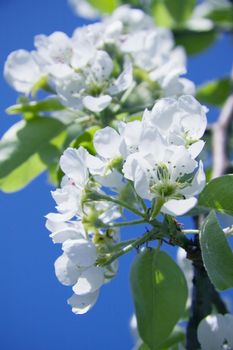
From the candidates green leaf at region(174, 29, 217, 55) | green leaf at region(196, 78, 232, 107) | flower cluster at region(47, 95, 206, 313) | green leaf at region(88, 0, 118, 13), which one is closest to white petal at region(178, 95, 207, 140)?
flower cluster at region(47, 95, 206, 313)

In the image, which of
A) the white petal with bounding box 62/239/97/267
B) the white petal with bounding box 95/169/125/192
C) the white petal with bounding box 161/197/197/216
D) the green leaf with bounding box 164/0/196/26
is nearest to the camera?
the white petal with bounding box 161/197/197/216

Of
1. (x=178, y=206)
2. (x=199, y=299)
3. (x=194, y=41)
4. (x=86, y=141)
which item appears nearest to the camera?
(x=178, y=206)

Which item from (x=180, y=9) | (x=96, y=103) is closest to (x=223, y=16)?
(x=180, y=9)

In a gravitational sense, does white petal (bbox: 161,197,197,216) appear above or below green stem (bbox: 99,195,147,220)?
below

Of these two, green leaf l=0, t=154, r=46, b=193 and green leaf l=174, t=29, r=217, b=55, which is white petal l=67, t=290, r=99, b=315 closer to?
green leaf l=0, t=154, r=46, b=193

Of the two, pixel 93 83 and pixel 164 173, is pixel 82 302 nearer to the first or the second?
pixel 164 173

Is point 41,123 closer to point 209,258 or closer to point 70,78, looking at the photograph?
point 70,78

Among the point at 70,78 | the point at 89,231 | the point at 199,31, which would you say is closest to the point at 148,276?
the point at 89,231
